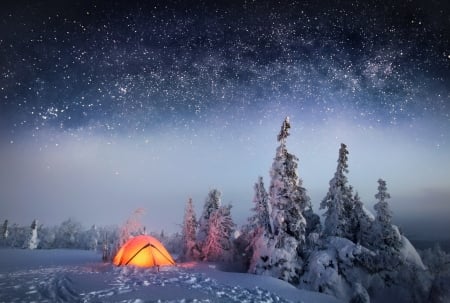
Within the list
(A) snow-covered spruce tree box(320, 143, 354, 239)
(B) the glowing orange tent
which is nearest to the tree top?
(A) snow-covered spruce tree box(320, 143, 354, 239)

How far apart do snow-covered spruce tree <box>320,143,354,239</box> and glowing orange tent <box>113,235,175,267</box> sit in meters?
16.4

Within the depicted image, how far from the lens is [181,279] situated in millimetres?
16406

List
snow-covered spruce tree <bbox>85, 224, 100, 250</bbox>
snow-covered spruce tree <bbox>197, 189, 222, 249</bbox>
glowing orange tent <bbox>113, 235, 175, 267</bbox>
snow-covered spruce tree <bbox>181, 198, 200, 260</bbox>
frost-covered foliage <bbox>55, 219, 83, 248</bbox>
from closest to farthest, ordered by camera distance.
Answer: glowing orange tent <bbox>113, 235, 175, 267</bbox>
snow-covered spruce tree <bbox>181, 198, 200, 260</bbox>
snow-covered spruce tree <bbox>197, 189, 222, 249</bbox>
snow-covered spruce tree <bbox>85, 224, 100, 250</bbox>
frost-covered foliage <bbox>55, 219, 83, 248</bbox>

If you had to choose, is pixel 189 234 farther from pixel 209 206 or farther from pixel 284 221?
pixel 284 221

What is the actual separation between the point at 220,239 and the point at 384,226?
15625mm

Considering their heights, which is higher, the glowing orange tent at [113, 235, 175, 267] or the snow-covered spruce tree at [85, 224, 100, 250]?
the glowing orange tent at [113, 235, 175, 267]

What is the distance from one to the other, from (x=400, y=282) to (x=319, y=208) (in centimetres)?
1096

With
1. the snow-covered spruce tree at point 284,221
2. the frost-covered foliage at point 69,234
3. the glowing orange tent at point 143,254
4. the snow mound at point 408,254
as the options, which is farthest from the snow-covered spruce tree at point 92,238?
the snow mound at point 408,254

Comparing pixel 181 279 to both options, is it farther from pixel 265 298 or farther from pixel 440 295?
pixel 440 295

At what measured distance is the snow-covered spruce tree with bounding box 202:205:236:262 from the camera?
94.7 ft

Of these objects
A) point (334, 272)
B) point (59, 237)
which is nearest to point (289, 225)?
point (334, 272)

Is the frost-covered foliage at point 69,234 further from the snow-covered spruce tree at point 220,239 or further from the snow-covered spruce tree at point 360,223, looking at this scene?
the snow-covered spruce tree at point 360,223

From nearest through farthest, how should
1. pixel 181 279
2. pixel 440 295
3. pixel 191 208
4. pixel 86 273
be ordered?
1. pixel 440 295
2. pixel 181 279
3. pixel 86 273
4. pixel 191 208

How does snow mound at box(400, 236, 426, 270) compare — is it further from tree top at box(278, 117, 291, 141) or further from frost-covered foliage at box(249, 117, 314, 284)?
tree top at box(278, 117, 291, 141)
